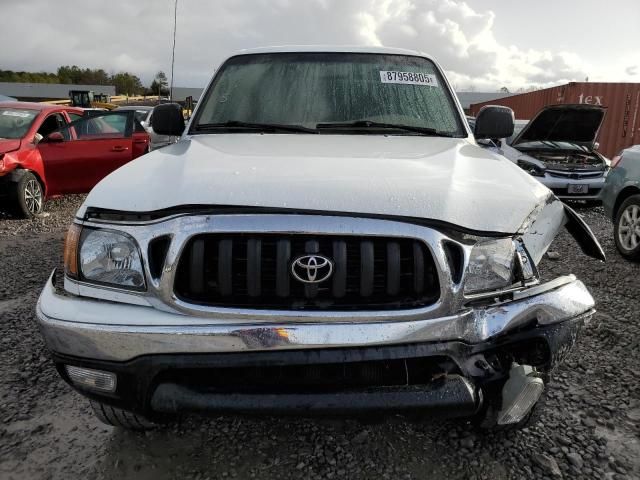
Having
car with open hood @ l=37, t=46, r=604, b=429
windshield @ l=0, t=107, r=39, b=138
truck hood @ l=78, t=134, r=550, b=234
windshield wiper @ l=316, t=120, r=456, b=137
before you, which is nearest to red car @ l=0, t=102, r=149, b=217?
windshield @ l=0, t=107, r=39, b=138

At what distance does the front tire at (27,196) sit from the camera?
681 cm

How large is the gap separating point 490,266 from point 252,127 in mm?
1651

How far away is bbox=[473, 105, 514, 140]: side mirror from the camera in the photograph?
10.7ft

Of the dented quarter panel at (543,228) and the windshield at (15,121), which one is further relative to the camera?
the windshield at (15,121)

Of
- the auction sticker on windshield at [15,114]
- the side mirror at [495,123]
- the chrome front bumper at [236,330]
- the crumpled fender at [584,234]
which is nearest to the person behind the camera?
the chrome front bumper at [236,330]

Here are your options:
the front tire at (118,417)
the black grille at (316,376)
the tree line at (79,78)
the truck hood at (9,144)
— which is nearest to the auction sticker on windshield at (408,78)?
the black grille at (316,376)

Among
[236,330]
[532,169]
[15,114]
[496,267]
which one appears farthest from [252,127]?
[532,169]

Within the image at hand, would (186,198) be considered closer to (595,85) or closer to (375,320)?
(375,320)

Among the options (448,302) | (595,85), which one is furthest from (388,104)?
(595,85)

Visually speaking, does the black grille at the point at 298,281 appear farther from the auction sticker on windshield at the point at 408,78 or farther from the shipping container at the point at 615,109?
the shipping container at the point at 615,109

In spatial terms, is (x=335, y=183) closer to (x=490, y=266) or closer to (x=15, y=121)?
(x=490, y=266)

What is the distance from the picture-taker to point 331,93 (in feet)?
10.0

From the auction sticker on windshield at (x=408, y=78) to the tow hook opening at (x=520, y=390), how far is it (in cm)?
198

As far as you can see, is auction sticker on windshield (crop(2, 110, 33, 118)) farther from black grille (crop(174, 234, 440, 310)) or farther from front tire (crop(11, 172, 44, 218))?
black grille (crop(174, 234, 440, 310))
